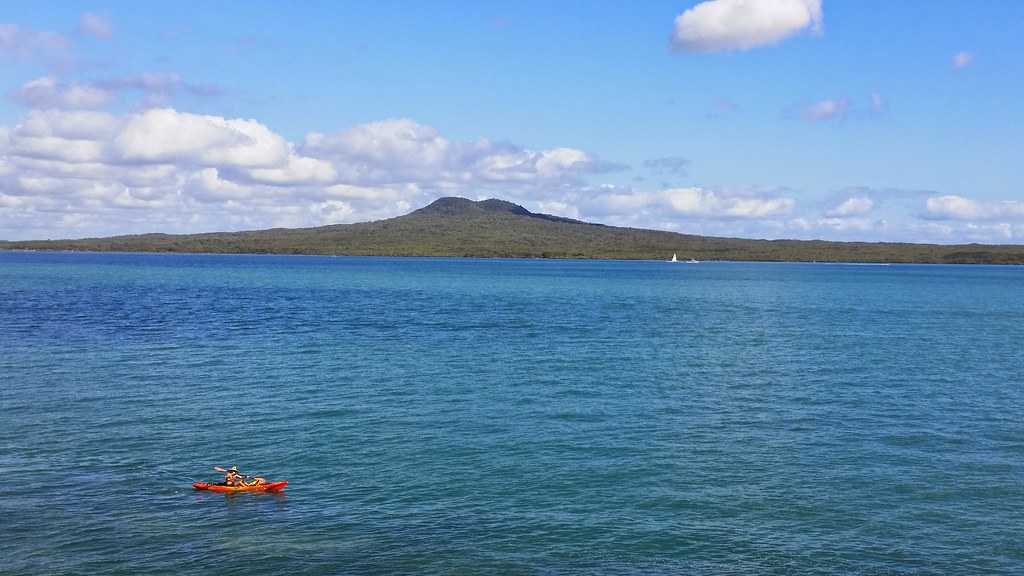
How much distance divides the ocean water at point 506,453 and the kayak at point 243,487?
0.40m

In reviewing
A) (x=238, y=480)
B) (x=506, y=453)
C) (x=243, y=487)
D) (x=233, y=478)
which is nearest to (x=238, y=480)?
(x=238, y=480)

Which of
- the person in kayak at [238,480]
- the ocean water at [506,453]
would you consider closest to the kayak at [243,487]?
the person in kayak at [238,480]

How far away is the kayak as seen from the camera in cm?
3306

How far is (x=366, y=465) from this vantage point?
122 feet

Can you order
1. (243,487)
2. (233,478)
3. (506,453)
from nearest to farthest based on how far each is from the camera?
(243,487)
(233,478)
(506,453)

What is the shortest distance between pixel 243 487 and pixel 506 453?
12214 millimetres

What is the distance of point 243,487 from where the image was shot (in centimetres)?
3303

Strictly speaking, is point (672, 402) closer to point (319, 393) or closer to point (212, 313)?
point (319, 393)

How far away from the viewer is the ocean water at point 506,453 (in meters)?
28.3

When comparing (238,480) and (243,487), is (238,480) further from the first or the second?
(243,487)

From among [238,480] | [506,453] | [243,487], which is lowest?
[506,453]

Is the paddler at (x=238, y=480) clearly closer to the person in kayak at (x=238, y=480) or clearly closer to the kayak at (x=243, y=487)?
the person in kayak at (x=238, y=480)

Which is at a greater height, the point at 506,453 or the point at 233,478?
the point at 233,478

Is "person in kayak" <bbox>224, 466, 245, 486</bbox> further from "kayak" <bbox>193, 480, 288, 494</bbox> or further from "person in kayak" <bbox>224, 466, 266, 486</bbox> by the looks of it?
"kayak" <bbox>193, 480, 288, 494</bbox>
